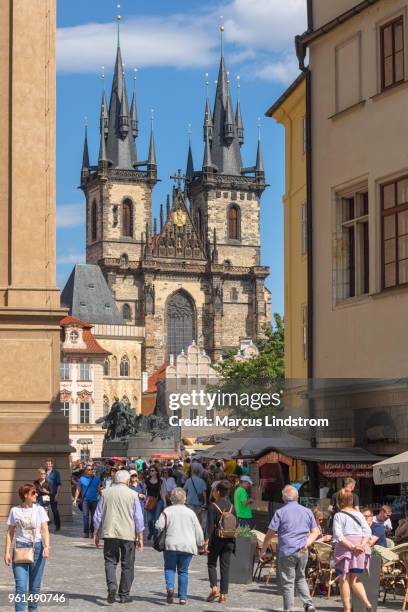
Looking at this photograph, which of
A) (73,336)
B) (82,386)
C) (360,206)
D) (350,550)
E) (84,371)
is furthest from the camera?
(73,336)

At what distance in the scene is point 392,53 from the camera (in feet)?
66.1

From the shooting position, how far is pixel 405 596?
565 inches

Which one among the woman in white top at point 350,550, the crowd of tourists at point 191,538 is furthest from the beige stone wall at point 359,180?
the woman in white top at point 350,550

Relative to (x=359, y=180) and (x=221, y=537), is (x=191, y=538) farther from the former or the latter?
(x=359, y=180)

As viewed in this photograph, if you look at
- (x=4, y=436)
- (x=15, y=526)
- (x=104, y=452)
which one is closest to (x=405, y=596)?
(x=15, y=526)

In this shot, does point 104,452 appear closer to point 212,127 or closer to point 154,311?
point 154,311

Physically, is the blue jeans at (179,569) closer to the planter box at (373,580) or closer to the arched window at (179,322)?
the planter box at (373,580)

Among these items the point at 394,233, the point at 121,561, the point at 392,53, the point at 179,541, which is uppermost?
the point at 392,53

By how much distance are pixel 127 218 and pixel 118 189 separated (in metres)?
3.05

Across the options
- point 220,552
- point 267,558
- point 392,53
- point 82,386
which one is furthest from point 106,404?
point 220,552

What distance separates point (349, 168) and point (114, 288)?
116 meters

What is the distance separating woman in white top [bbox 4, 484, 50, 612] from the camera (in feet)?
40.9

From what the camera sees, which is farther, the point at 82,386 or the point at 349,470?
the point at 82,386

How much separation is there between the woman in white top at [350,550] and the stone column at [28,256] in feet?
51.9
